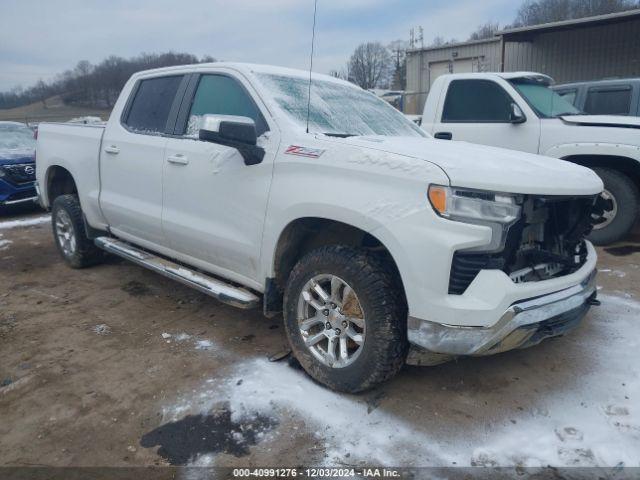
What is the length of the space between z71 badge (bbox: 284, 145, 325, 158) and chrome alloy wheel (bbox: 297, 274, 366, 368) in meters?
0.71

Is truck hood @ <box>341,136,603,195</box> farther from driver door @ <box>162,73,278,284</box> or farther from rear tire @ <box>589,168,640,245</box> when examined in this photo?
rear tire @ <box>589,168,640,245</box>

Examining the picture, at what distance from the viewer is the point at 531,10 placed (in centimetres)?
2827

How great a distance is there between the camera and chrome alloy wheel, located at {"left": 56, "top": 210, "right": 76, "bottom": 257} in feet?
18.3

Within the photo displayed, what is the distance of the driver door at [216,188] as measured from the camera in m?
3.38

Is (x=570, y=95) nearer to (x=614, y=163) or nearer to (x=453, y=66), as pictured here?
(x=614, y=163)

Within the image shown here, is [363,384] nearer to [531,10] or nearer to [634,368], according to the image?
[634,368]

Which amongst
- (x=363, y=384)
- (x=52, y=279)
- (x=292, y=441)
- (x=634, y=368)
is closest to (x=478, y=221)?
(x=363, y=384)

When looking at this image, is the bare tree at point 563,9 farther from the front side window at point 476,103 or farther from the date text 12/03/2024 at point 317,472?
the date text 12/03/2024 at point 317,472

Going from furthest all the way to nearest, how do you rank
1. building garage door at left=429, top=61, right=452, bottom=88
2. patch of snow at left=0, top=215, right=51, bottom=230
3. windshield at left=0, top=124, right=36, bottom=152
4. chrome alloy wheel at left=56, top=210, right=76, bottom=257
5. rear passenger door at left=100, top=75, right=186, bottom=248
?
building garage door at left=429, top=61, right=452, bottom=88, windshield at left=0, top=124, right=36, bottom=152, patch of snow at left=0, top=215, right=51, bottom=230, chrome alloy wheel at left=56, top=210, right=76, bottom=257, rear passenger door at left=100, top=75, right=186, bottom=248

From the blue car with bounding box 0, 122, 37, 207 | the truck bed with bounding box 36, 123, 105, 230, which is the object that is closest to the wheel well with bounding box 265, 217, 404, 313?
the truck bed with bounding box 36, 123, 105, 230

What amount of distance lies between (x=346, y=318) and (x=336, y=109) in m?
1.64

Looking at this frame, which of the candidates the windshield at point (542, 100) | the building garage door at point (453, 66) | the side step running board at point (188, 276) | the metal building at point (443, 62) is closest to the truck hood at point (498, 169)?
the side step running board at point (188, 276)

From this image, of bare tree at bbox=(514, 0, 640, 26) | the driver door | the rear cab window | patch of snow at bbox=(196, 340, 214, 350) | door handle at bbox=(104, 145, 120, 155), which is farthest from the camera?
bare tree at bbox=(514, 0, 640, 26)

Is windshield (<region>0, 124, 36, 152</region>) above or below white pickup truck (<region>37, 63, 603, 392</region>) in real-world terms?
above
